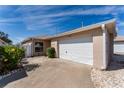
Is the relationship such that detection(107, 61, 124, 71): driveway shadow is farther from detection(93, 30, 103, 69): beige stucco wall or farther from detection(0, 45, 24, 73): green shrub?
detection(0, 45, 24, 73): green shrub

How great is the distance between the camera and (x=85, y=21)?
1806 centimetres

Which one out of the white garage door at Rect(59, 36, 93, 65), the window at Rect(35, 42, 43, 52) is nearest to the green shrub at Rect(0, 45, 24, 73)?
the white garage door at Rect(59, 36, 93, 65)

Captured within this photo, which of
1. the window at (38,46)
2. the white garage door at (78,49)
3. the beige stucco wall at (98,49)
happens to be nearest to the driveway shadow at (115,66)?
the beige stucco wall at (98,49)

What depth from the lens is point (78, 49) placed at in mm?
12484

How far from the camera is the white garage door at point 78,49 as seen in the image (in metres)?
11.0

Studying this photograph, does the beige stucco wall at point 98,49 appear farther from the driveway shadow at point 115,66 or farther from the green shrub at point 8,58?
the green shrub at point 8,58

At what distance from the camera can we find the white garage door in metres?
11.0

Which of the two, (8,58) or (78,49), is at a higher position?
(78,49)

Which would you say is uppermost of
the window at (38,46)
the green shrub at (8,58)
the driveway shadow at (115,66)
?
the window at (38,46)

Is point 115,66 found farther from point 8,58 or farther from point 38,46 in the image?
point 38,46

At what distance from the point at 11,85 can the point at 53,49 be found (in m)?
11.1

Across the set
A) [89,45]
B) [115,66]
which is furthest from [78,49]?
[115,66]

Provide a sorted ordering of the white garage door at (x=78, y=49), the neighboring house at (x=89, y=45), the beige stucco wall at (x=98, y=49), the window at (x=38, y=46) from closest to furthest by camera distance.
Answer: the neighboring house at (x=89, y=45) → the beige stucco wall at (x=98, y=49) → the white garage door at (x=78, y=49) → the window at (x=38, y=46)

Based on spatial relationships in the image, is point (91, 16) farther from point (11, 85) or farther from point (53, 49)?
point (11, 85)
